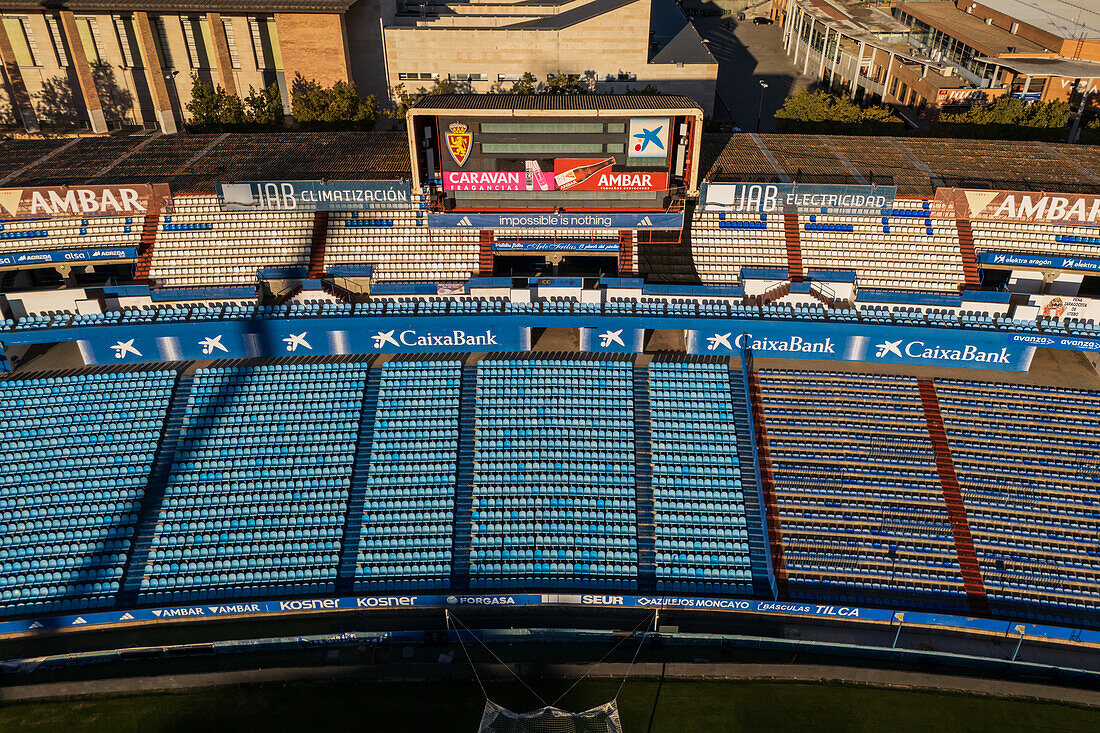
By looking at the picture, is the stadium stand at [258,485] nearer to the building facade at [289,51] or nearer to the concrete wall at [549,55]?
the concrete wall at [549,55]

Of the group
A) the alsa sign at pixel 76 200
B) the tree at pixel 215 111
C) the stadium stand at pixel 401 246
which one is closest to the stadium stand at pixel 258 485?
the stadium stand at pixel 401 246

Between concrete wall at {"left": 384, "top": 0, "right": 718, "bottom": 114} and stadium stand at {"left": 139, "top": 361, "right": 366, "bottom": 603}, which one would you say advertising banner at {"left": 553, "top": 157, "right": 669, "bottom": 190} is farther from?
concrete wall at {"left": 384, "top": 0, "right": 718, "bottom": 114}

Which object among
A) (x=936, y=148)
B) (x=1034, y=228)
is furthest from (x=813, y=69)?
(x=1034, y=228)

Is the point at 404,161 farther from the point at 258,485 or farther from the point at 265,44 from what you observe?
the point at 265,44

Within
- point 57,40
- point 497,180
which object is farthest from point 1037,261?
point 57,40

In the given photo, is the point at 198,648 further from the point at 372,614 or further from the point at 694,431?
the point at 694,431

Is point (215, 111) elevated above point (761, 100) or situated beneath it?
elevated above
